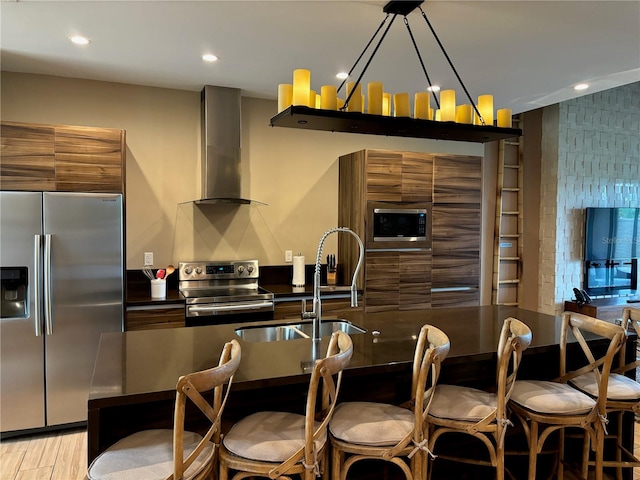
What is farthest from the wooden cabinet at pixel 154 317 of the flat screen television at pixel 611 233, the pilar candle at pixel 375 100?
the flat screen television at pixel 611 233

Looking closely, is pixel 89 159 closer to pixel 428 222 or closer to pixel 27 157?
pixel 27 157

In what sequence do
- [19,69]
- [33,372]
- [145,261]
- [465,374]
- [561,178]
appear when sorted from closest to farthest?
[465,374]
[33,372]
[19,69]
[145,261]
[561,178]

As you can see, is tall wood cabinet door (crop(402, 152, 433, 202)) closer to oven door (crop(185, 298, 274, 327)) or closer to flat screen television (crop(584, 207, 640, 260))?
oven door (crop(185, 298, 274, 327))

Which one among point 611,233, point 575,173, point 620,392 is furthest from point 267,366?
point 611,233

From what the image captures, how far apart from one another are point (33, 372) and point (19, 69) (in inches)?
92.0

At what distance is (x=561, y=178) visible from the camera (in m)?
5.68

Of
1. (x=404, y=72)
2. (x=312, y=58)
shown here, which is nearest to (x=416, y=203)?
(x=404, y=72)

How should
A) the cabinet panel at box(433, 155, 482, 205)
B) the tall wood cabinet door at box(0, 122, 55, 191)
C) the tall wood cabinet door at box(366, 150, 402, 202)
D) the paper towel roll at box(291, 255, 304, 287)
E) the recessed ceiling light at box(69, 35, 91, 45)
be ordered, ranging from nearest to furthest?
the recessed ceiling light at box(69, 35, 91, 45) < the tall wood cabinet door at box(0, 122, 55, 191) < the tall wood cabinet door at box(366, 150, 402, 202) < the paper towel roll at box(291, 255, 304, 287) < the cabinet panel at box(433, 155, 482, 205)

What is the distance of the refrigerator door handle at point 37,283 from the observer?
3.29 metres

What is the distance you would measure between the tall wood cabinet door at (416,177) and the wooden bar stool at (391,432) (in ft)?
8.63

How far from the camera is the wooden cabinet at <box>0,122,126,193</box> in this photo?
327cm

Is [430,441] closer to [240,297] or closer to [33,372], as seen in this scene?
[240,297]

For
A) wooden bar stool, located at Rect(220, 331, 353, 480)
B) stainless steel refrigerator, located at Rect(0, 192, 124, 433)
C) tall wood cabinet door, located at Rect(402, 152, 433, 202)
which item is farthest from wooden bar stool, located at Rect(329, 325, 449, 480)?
tall wood cabinet door, located at Rect(402, 152, 433, 202)

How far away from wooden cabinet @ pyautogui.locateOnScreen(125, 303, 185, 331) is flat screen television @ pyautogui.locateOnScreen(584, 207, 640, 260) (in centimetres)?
482
